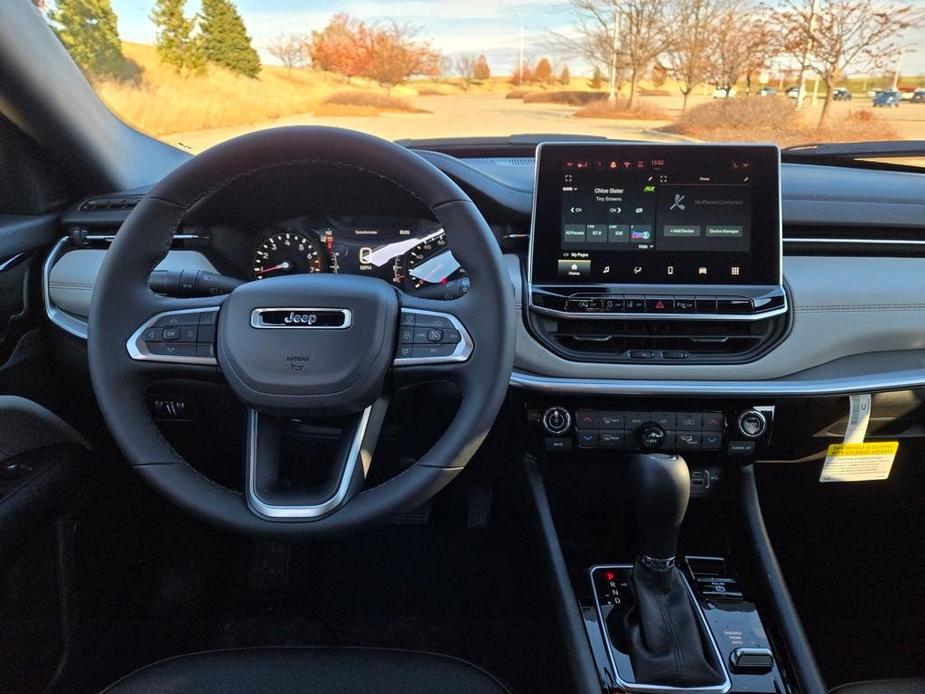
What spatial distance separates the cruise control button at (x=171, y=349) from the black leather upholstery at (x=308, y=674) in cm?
63

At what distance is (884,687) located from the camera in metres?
1.70

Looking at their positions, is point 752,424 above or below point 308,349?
below

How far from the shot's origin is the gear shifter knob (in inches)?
66.5

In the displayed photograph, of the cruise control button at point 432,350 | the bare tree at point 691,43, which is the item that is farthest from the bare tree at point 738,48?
the cruise control button at point 432,350

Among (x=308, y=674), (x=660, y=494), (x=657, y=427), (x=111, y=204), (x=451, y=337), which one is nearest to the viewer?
(x=451, y=337)

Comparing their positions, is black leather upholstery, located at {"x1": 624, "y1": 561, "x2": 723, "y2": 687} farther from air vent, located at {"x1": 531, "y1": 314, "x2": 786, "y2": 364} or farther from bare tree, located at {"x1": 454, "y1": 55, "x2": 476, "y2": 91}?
bare tree, located at {"x1": 454, "y1": 55, "x2": 476, "y2": 91}

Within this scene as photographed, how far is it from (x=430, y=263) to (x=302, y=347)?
579mm

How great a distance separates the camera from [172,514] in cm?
242

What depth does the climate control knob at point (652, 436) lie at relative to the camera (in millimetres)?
1934

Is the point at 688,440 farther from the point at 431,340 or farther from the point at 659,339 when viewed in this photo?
the point at 431,340

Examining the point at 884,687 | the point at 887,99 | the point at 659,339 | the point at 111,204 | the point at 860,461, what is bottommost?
the point at 884,687

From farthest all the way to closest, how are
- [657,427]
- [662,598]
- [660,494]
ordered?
[657,427], [662,598], [660,494]

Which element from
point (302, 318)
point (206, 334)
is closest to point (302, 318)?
point (302, 318)

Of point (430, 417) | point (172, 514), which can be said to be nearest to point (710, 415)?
point (430, 417)
